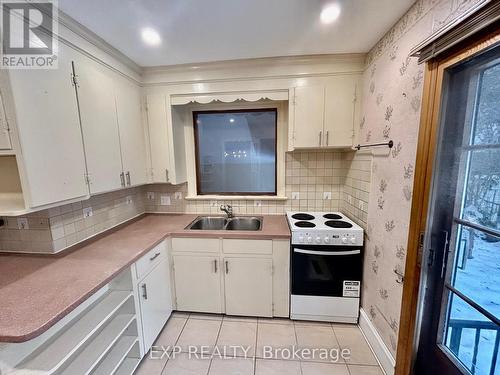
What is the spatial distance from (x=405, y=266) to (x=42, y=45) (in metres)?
2.59

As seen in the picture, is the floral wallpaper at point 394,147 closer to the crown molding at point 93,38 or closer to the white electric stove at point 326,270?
the white electric stove at point 326,270

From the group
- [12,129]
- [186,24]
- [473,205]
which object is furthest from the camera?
[186,24]

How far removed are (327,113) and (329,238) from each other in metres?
1.20

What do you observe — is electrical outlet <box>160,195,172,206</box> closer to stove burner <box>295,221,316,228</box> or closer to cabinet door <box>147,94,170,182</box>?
cabinet door <box>147,94,170,182</box>

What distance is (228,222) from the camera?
2.49 m

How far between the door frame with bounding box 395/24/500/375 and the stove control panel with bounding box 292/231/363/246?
563mm

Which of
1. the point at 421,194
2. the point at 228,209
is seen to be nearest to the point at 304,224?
the point at 228,209

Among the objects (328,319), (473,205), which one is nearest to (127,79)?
(473,205)

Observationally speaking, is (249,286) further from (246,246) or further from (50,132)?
(50,132)

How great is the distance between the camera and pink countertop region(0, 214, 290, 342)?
958 millimetres

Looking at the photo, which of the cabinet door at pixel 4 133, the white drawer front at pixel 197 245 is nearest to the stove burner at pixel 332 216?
the white drawer front at pixel 197 245

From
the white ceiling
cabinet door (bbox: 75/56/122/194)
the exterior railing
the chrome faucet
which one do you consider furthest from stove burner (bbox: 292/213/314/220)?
cabinet door (bbox: 75/56/122/194)

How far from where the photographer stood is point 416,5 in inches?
50.3

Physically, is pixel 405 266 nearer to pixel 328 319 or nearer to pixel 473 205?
pixel 473 205
